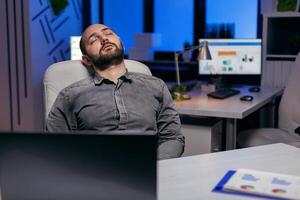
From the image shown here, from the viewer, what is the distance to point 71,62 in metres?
2.30

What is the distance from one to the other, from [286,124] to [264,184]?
2.03m

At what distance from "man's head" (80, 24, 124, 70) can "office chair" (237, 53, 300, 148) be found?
133cm

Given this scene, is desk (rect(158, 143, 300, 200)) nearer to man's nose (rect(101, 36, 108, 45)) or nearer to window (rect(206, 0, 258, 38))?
man's nose (rect(101, 36, 108, 45))

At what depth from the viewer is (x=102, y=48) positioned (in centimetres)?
225

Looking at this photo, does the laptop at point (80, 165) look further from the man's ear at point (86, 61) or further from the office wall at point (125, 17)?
the office wall at point (125, 17)

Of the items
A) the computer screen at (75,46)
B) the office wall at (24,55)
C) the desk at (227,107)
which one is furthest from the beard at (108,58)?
the computer screen at (75,46)

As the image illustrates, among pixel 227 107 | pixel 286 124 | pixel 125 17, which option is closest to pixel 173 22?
pixel 125 17

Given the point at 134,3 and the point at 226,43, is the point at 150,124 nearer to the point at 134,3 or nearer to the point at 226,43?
the point at 226,43

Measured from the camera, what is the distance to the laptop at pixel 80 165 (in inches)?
41.3

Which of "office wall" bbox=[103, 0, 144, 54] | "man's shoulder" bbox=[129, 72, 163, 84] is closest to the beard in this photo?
"man's shoulder" bbox=[129, 72, 163, 84]

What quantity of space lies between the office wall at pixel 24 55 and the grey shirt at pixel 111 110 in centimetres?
236

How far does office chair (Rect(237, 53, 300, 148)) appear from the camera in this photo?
318cm

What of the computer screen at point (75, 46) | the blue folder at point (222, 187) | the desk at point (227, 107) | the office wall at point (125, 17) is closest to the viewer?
the blue folder at point (222, 187)

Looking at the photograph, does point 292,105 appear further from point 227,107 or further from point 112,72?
point 112,72
